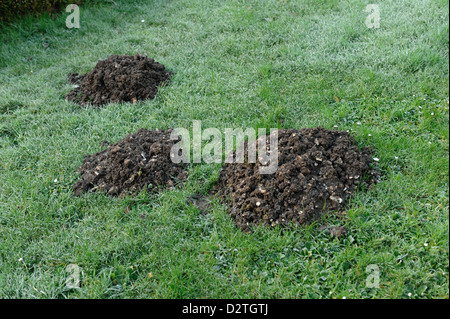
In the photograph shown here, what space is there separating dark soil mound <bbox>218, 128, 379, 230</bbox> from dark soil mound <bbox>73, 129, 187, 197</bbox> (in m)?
0.59

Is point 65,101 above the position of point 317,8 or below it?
below

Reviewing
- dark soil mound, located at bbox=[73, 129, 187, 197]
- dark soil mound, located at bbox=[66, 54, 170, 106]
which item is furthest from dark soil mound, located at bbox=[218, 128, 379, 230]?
dark soil mound, located at bbox=[66, 54, 170, 106]

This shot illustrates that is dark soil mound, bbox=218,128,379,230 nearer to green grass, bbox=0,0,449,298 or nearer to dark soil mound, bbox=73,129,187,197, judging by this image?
green grass, bbox=0,0,449,298

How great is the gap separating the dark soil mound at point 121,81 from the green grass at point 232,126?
182 mm

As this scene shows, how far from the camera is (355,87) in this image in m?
4.66

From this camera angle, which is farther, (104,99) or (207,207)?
(104,99)

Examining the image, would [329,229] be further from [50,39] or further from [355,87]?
[50,39]

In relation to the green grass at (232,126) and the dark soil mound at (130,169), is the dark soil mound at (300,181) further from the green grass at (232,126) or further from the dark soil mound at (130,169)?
the dark soil mound at (130,169)

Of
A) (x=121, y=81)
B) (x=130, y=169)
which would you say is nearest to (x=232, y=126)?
(x=130, y=169)

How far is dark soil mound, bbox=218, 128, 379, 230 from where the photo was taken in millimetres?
3275

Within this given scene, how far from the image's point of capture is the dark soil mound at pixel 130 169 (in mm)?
3760

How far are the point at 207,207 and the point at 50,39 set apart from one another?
5321 millimetres

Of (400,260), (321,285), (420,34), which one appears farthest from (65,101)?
(420,34)
